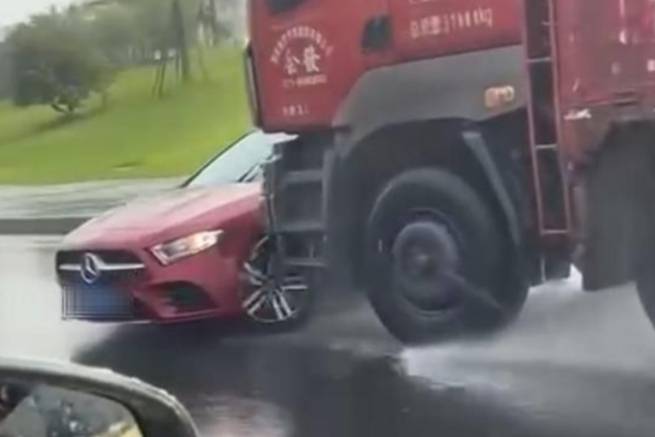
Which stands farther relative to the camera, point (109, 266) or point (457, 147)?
point (109, 266)

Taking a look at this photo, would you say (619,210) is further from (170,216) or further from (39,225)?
(39,225)

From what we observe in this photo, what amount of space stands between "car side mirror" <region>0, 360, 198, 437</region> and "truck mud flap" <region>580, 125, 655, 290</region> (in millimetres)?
4817

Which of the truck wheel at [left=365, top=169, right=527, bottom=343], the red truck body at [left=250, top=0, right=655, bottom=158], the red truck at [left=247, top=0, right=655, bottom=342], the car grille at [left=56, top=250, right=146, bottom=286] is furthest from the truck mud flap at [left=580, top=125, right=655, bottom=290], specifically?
the car grille at [left=56, top=250, right=146, bottom=286]

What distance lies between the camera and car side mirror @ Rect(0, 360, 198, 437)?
257 centimetres

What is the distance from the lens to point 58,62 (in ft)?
44.8

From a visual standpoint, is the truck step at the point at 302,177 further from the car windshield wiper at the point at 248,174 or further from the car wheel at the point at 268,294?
the car windshield wiper at the point at 248,174

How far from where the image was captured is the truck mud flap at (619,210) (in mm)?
7180

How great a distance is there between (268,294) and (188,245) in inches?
19.9

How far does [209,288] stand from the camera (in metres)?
8.91

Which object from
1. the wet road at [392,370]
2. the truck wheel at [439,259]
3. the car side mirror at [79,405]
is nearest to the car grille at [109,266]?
the wet road at [392,370]

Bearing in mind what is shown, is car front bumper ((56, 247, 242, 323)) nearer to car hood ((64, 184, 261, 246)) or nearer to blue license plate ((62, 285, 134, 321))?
blue license plate ((62, 285, 134, 321))

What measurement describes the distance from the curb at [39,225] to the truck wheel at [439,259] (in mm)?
5273

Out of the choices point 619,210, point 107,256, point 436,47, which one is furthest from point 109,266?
point 619,210

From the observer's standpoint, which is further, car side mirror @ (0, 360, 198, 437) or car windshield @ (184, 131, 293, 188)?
car windshield @ (184, 131, 293, 188)
